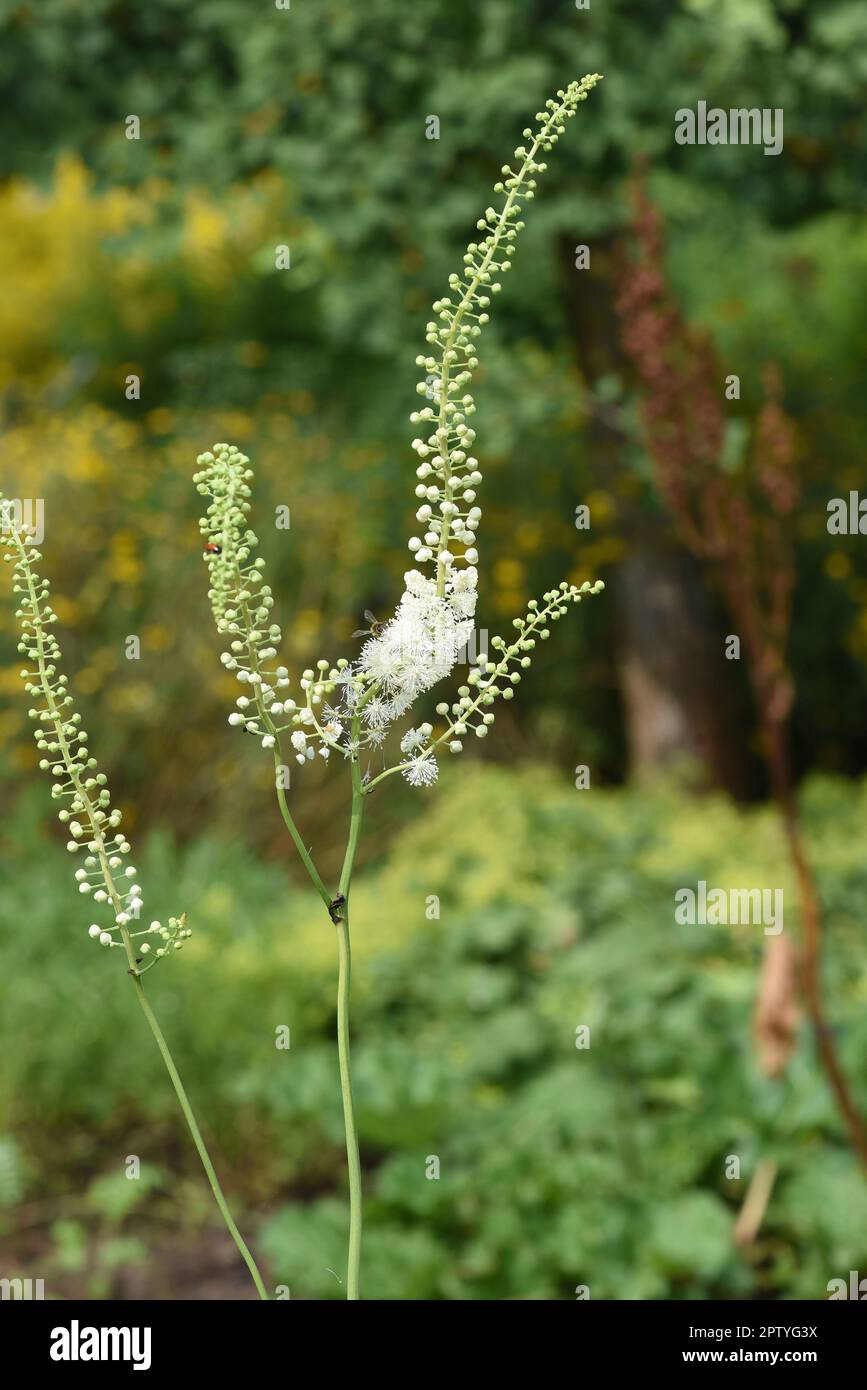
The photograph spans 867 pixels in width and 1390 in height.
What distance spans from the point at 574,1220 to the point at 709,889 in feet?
5.13

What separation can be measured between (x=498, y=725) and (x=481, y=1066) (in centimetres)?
333

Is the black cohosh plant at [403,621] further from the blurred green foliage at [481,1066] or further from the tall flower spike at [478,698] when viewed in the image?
the blurred green foliage at [481,1066]

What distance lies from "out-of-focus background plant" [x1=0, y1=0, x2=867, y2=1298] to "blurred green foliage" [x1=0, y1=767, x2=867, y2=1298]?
0.01 meters

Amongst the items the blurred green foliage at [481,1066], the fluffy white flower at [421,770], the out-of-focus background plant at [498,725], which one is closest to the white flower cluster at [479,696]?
the fluffy white flower at [421,770]

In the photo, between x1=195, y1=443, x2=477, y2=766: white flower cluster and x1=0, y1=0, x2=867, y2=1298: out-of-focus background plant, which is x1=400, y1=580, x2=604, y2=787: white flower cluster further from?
x1=0, y1=0, x2=867, y2=1298: out-of-focus background plant

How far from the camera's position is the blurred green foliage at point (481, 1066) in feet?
9.16

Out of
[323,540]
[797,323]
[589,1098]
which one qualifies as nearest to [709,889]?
[589,1098]

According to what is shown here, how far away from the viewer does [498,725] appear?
6652mm

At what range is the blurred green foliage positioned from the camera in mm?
2791

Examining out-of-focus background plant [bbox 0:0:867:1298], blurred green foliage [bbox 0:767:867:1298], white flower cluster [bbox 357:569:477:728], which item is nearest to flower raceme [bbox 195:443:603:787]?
white flower cluster [bbox 357:569:477:728]

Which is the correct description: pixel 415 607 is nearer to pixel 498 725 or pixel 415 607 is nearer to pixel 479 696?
pixel 479 696

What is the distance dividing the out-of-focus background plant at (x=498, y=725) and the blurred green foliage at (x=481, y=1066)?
12mm

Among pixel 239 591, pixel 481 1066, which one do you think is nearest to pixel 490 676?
pixel 239 591
